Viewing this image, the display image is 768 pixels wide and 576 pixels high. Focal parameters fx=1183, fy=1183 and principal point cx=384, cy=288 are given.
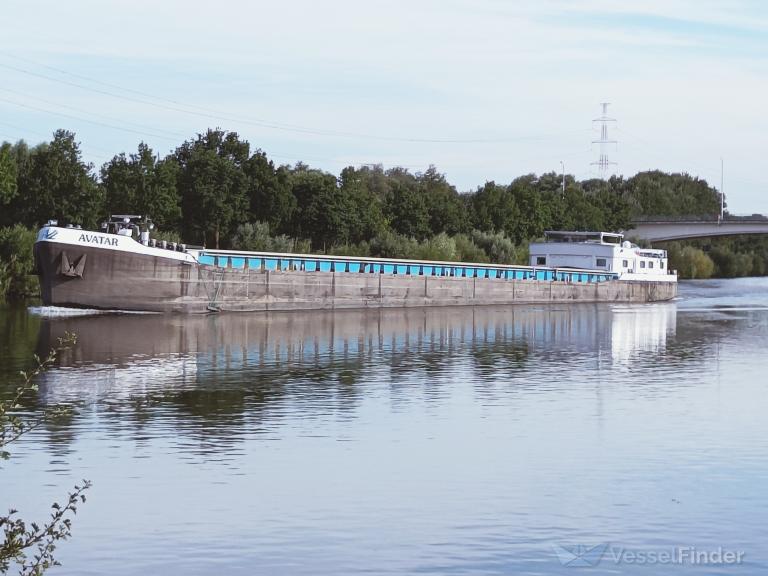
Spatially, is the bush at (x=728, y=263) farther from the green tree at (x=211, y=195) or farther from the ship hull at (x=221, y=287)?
the green tree at (x=211, y=195)

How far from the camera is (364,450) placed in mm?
Result: 23641

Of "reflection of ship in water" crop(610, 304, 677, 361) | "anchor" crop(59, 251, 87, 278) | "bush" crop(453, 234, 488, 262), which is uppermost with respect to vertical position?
"bush" crop(453, 234, 488, 262)

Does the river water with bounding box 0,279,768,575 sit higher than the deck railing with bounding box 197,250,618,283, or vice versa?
the deck railing with bounding box 197,250,618,283

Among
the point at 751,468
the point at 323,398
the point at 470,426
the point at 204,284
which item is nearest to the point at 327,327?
the point at 204,284

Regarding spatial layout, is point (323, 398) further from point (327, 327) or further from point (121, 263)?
point (121, 263)

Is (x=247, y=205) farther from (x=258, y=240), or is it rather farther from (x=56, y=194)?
(x=56, y=194)

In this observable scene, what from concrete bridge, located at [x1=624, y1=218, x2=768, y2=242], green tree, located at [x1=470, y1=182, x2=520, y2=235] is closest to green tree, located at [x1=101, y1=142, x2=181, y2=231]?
green tree, located at [x1=470, y1=182, x2=520, y2=235]

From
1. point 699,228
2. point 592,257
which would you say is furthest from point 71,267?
point 699,228

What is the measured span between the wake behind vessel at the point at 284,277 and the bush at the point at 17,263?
6860 millimetres

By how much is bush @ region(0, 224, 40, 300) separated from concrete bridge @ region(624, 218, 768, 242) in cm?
9019

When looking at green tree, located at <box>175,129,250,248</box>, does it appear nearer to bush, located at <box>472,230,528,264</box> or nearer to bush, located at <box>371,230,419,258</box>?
bush, located at <box>371,230,419,258</box>

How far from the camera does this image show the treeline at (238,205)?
77312 millimetres

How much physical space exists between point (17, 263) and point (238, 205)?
2109cm

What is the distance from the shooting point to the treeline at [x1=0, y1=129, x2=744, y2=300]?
7731cm
